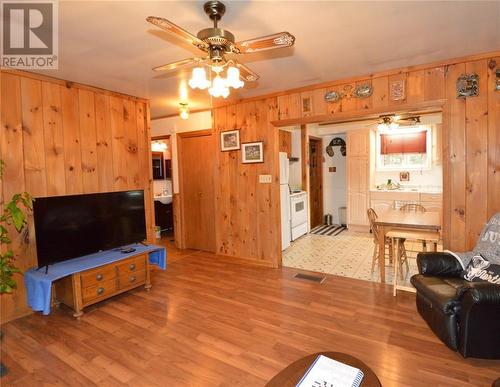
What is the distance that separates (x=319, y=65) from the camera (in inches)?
120

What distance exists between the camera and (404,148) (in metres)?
6.18

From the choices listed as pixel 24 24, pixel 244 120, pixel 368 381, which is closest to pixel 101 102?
pixel 24 24

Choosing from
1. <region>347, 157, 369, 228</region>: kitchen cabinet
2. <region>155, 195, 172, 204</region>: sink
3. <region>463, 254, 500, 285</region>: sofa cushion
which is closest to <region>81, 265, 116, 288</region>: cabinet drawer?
<region>155, 195, 172, 204</region>: sink

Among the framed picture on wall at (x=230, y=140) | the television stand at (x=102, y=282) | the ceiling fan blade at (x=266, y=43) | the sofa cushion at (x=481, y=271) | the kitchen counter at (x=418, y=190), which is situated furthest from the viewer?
the kitchen counter at (x=418, y=190)

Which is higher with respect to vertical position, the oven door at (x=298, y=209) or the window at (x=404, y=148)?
the window at (x=404, y=148)

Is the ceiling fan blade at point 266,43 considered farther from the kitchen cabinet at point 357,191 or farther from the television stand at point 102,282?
the kitchen cabinet at point 357,191

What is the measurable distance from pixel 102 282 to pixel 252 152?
2.55m

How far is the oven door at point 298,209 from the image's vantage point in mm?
5527

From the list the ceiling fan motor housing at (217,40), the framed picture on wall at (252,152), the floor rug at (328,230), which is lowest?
the floor rug at (328,230)

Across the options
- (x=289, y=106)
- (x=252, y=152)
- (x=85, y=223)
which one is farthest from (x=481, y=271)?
(x=85, y=223)

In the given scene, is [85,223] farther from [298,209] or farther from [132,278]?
[298,209]

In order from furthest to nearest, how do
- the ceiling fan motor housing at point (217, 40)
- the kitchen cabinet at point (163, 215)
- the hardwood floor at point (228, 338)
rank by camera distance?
the kitchen cabinet at point (163, 215) → the hardwood floor at point (228, 338) → the ceiling fan motor housing at point (217, 40)

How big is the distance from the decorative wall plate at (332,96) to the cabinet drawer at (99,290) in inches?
129

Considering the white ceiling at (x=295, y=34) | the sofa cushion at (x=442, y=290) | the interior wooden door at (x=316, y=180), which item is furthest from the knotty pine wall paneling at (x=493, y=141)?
the interior wooden door at (x=316, y=180)
